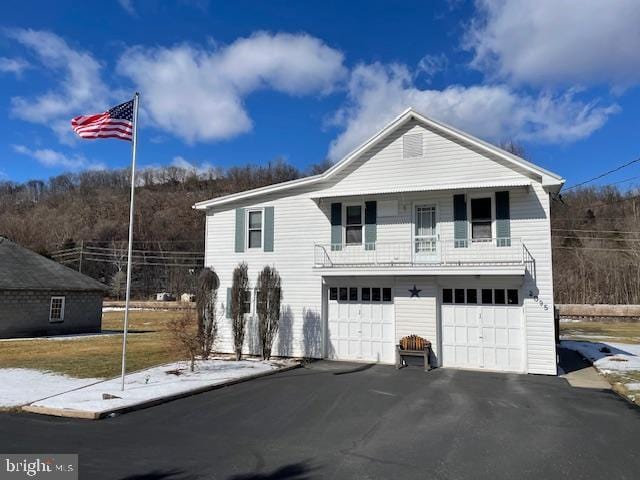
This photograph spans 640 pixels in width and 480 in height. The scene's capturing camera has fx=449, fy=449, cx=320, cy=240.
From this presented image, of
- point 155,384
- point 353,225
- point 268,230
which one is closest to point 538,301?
point 353,225

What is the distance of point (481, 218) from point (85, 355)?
46.8ft

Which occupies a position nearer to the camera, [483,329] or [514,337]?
[514,337]

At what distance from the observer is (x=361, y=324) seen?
50.4ft

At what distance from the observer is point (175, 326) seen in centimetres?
1280

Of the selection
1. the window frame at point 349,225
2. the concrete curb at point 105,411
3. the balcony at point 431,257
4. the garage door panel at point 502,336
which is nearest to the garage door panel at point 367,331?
the balcony at point 431,257

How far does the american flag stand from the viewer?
10.4 m

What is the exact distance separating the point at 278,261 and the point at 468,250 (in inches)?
259

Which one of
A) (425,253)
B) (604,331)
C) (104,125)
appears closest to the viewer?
(104,125)

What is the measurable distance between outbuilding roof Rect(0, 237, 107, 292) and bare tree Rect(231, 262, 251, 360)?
1376cm

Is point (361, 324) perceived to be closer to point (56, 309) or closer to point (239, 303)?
point (239, 303)

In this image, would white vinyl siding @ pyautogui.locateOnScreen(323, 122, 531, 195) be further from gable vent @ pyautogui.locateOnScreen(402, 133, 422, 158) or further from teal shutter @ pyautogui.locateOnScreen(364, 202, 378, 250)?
teal shutter @ pyautogui.locateOnScreen(364, 202, 378, 250)

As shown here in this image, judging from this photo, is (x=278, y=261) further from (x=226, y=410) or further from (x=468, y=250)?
(x=226, y=410)

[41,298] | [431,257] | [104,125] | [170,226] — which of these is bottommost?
[41,298]

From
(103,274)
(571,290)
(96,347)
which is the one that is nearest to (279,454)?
(96,347)
